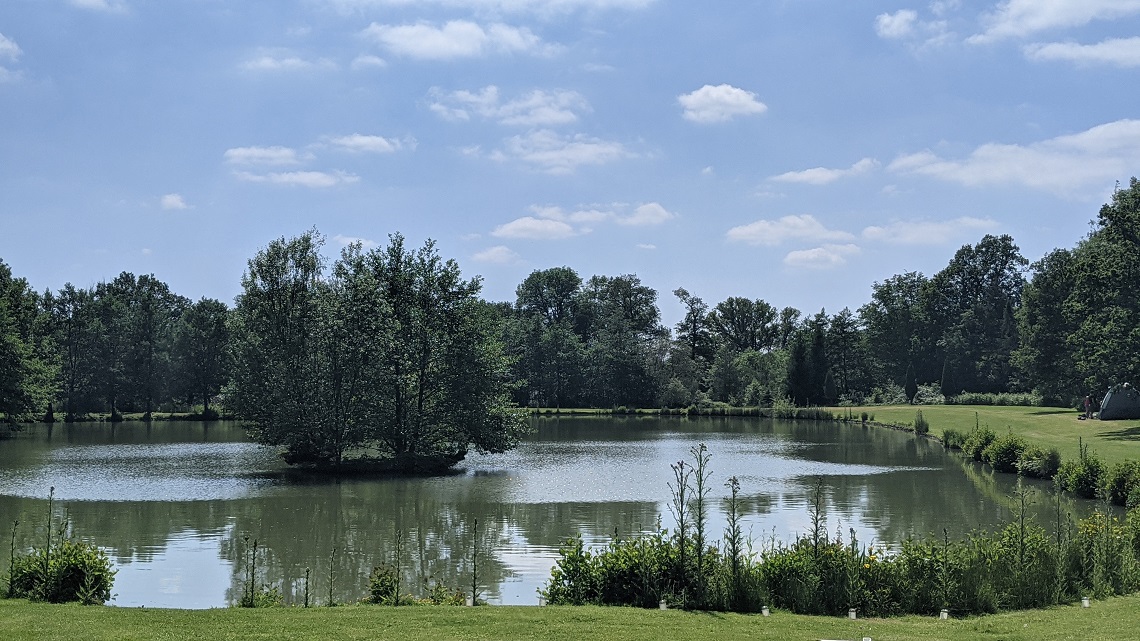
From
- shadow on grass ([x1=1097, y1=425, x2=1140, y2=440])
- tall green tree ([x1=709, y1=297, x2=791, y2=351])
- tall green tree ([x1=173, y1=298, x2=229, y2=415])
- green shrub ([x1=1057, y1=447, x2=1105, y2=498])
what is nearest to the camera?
green shrub ([x1=1057, y1=447, x2=1105, y2=498])

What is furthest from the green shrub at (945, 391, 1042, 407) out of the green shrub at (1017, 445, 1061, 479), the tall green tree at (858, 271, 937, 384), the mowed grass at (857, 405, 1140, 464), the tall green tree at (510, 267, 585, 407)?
the green shrub at (1017, 445, 1061, 479)

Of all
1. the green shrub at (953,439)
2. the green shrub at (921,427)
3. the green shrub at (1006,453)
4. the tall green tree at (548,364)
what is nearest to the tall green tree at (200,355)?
the tall green tree at (548,364)

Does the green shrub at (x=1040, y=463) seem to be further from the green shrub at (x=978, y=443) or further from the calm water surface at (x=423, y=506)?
the green shrub at (x=978, y=443)

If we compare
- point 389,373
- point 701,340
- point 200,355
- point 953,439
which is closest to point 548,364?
point 701,340

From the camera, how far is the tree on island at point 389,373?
1416 inches

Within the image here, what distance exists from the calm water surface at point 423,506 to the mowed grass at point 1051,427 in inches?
141

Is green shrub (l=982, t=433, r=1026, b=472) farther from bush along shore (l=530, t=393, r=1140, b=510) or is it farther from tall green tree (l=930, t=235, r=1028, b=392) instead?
tall green tree (l=930, t=235, r=1028, b=392)

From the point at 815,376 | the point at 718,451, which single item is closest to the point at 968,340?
the point at 815,376

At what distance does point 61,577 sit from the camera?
38.4 ft

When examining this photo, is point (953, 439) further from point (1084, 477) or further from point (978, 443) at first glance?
point (1084, 477)

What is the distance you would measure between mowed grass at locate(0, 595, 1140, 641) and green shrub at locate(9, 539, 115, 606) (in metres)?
0.69

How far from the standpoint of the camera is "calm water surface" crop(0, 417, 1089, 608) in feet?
56.0

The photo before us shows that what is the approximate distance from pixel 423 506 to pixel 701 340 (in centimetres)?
9368

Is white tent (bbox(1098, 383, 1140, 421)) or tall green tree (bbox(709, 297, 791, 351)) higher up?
tall green tree (bbox(709, 297, 791, 351))
